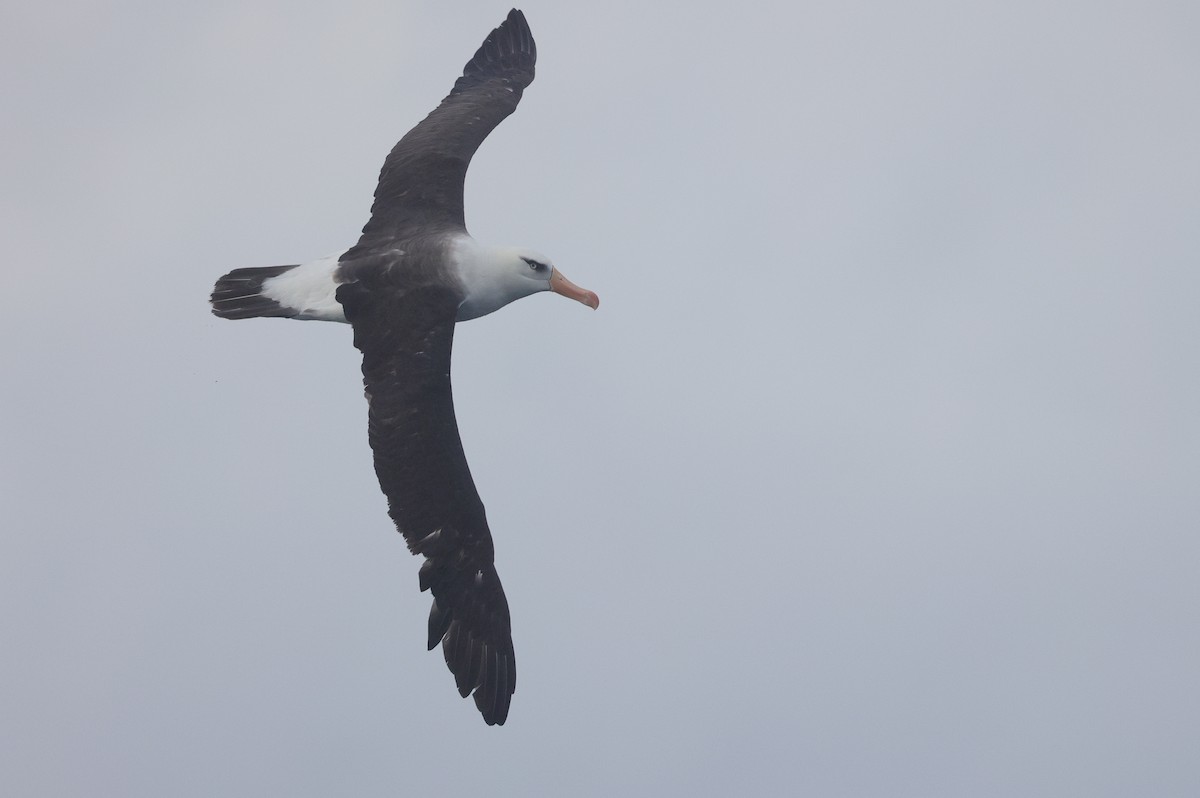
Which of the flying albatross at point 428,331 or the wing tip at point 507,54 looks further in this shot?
the wing tip at point 507,54

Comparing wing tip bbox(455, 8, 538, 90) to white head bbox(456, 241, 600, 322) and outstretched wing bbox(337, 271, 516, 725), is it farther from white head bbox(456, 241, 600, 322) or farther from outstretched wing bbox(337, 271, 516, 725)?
outstretched wing bbox(337, 271, 516, 725)

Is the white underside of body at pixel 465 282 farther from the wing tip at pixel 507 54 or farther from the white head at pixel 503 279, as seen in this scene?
the wing tip at pixel 507 54

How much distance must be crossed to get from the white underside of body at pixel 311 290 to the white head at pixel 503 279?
3.64 feet

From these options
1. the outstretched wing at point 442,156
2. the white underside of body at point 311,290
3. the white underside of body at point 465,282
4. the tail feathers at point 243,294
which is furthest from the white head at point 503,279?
the tail feathers at point 243,294

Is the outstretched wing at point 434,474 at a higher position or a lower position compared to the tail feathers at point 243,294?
lower

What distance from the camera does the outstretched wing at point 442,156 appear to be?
14117 mm

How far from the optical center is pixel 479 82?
16.9 meters

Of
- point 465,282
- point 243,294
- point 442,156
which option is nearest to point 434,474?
point 465,282

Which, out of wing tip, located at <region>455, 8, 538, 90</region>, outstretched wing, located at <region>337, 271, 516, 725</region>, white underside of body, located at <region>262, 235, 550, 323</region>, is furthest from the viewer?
wing tip, located at <region>455, 8, 538, 90</region>

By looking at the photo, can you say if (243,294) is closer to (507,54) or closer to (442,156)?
(442,156)

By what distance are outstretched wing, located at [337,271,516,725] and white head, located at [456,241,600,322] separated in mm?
286

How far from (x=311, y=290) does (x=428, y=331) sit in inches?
56.6

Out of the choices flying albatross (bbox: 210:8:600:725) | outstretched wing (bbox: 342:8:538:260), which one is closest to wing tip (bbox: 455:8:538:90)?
outstretched wing (bbox: 342:8:538:260)

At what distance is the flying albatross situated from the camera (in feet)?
41.7
